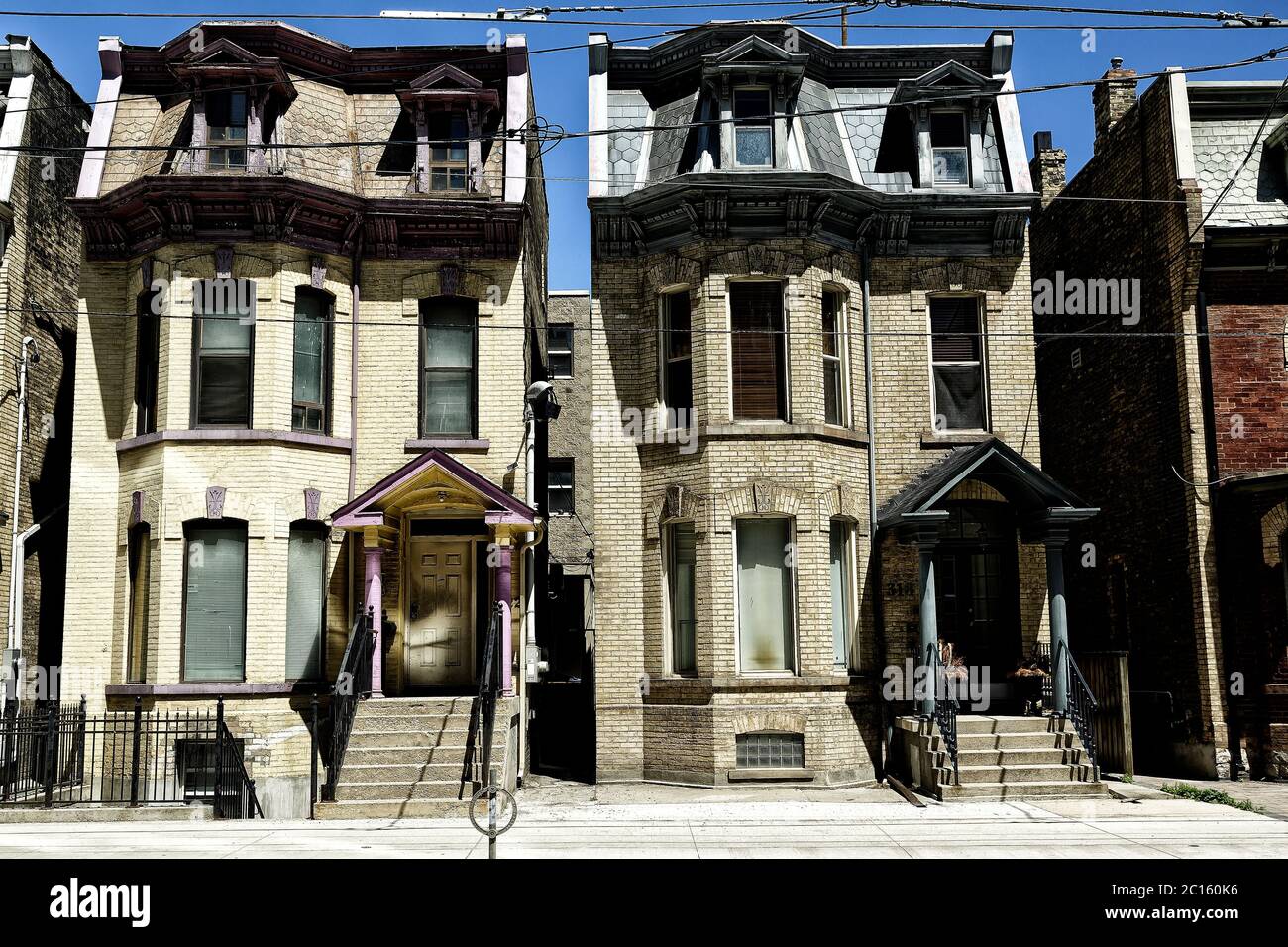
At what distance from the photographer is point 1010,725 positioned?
53.1 feet

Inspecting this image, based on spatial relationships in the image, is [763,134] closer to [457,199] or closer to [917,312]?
[917,312]

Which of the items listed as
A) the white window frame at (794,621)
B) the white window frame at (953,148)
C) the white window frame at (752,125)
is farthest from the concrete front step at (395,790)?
the white window frame at (953,148)

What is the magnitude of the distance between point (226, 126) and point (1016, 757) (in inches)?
569

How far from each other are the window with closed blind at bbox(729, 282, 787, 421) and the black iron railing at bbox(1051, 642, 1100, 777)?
5203mm

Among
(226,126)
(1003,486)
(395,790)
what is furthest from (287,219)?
(1003,486)

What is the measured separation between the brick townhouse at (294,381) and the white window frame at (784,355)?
125 inches

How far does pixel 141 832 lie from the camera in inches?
516

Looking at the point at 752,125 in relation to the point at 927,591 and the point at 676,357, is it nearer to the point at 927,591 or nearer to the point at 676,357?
the point at 676,357

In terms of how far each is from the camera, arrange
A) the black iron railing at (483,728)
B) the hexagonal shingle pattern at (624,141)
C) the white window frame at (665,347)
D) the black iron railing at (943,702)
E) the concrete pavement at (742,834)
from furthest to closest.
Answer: the hexagonal shingle pattern at (624,141) < the white window frame at (665,347) < the black iron railing at (943,702) < the black iron railing at (483,728) < the concrete pavement at (742,834)

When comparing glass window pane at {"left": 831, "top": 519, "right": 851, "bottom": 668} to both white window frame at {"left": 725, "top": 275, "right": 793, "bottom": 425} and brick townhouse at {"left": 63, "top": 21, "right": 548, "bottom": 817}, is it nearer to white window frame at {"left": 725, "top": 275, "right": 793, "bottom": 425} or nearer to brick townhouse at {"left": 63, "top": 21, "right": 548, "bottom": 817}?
white window frame at {"left": 725, "top": 275, "right": 793, "bottom": 425}

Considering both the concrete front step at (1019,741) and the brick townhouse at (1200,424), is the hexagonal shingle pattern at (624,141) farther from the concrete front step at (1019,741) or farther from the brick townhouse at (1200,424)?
the concrete front step at (1019,741)

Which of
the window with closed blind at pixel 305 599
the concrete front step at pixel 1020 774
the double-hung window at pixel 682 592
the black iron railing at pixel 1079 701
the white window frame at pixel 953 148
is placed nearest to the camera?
the concrete front step at pixel 1020 774

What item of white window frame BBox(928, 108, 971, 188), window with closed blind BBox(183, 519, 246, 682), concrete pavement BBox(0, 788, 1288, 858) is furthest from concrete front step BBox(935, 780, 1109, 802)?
window with closed blind BBox(183, 519, 246, 682)

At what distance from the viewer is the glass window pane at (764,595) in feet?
56.0
